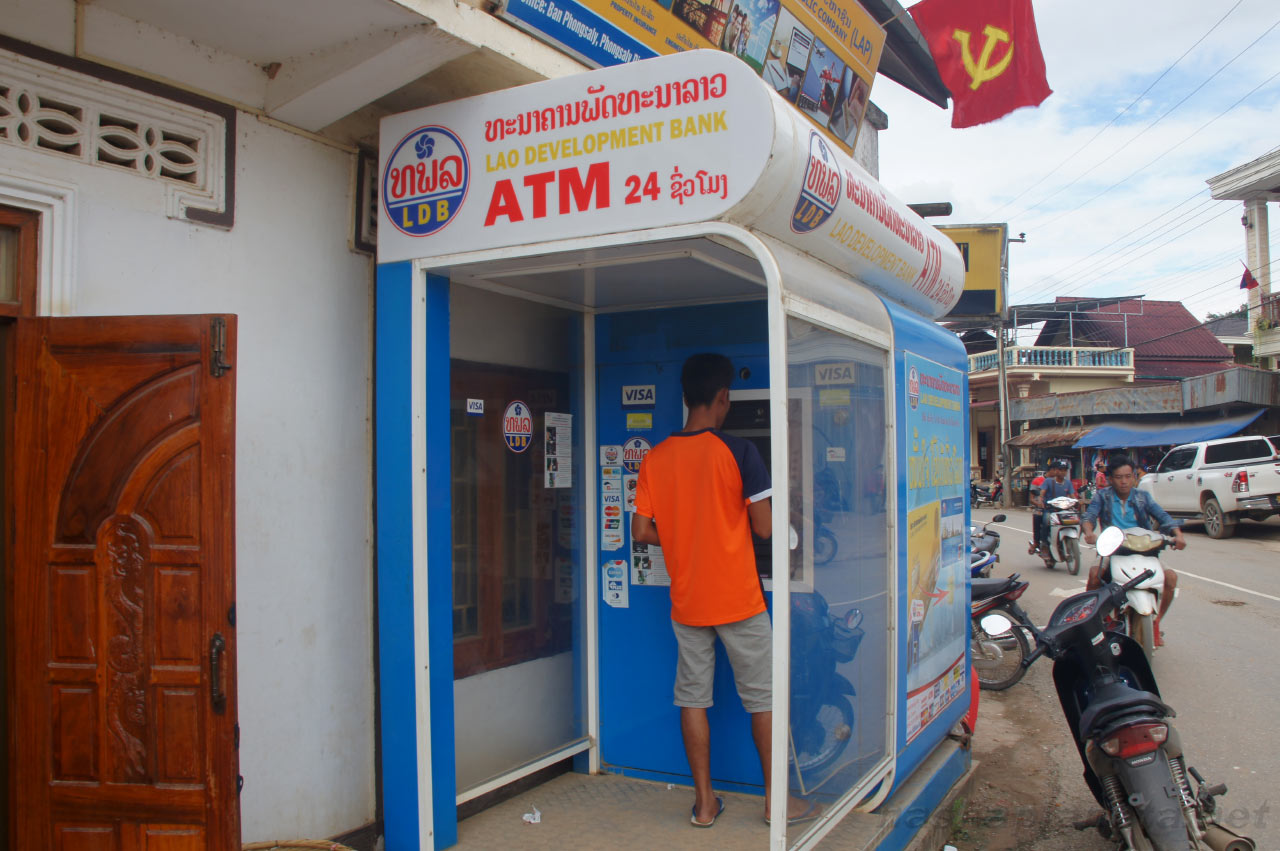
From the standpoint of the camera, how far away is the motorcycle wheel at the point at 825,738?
308 centimetres

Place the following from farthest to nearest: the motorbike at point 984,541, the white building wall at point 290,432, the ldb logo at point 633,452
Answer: the motorbike at point 984,541
the ldb logo at point 633,452
the white building wall at point 290,432

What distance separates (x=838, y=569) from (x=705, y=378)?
0.93 metres

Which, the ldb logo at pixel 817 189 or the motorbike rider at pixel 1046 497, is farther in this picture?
the motorbike rider at pixel 1046 497

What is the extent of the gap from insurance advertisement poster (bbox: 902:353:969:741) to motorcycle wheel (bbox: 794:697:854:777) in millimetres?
602

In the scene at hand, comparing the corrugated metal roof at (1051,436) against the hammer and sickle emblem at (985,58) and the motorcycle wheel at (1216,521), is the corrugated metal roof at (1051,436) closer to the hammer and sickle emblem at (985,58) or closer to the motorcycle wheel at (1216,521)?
the motorcycle wheel at (1216,521)

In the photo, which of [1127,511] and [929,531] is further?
[1127,511]

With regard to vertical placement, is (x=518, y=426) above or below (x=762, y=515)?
above

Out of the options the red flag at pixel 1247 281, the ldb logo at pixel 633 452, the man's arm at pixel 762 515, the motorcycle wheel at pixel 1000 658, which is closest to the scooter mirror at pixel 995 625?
the man's arm at pixel 762 515

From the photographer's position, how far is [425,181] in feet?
10.7

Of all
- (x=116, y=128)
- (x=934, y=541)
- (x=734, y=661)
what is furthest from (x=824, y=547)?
(x=116, y=128)

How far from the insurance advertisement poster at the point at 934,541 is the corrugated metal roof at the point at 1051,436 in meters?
24.1

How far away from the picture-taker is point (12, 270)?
107 inches

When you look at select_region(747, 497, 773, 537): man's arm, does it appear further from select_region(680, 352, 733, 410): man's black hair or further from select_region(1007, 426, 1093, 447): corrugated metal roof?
select_region(1007, 426, 1093, 447): corrugated metal roof

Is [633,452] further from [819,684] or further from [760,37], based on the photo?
[760,37]
